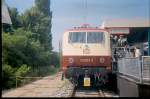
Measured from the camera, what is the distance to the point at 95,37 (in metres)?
18.6

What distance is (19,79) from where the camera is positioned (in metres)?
23.0

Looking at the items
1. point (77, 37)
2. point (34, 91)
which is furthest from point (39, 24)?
point (34, 91)

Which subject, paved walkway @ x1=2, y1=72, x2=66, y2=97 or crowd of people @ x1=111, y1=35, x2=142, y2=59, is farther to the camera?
crowd of people @ x1=111, y1=35, x2=142, y2=59

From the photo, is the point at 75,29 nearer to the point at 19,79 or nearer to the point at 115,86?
the point at 115,86

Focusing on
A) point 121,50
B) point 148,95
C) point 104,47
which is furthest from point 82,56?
point 148,95

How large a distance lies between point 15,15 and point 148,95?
109 feet

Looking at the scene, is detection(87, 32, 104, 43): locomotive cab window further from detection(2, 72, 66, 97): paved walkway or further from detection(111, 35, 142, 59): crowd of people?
detection(2, 72, 66, 97): paved walkway

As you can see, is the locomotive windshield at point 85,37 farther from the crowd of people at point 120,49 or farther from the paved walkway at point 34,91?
the paved walkway at point 34,91

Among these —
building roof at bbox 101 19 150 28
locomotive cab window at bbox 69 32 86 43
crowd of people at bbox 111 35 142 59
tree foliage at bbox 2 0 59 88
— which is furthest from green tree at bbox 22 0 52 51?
locomotive cab window at bbox 69 32 86 43

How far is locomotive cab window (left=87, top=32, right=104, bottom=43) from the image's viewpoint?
18.5 metres

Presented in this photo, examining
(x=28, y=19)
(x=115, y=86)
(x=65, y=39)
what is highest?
(x=28, y=19)

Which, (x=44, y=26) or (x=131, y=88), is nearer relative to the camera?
(x=131, y=88)

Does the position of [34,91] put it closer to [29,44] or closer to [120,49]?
[120,49]

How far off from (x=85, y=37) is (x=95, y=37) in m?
0.49
